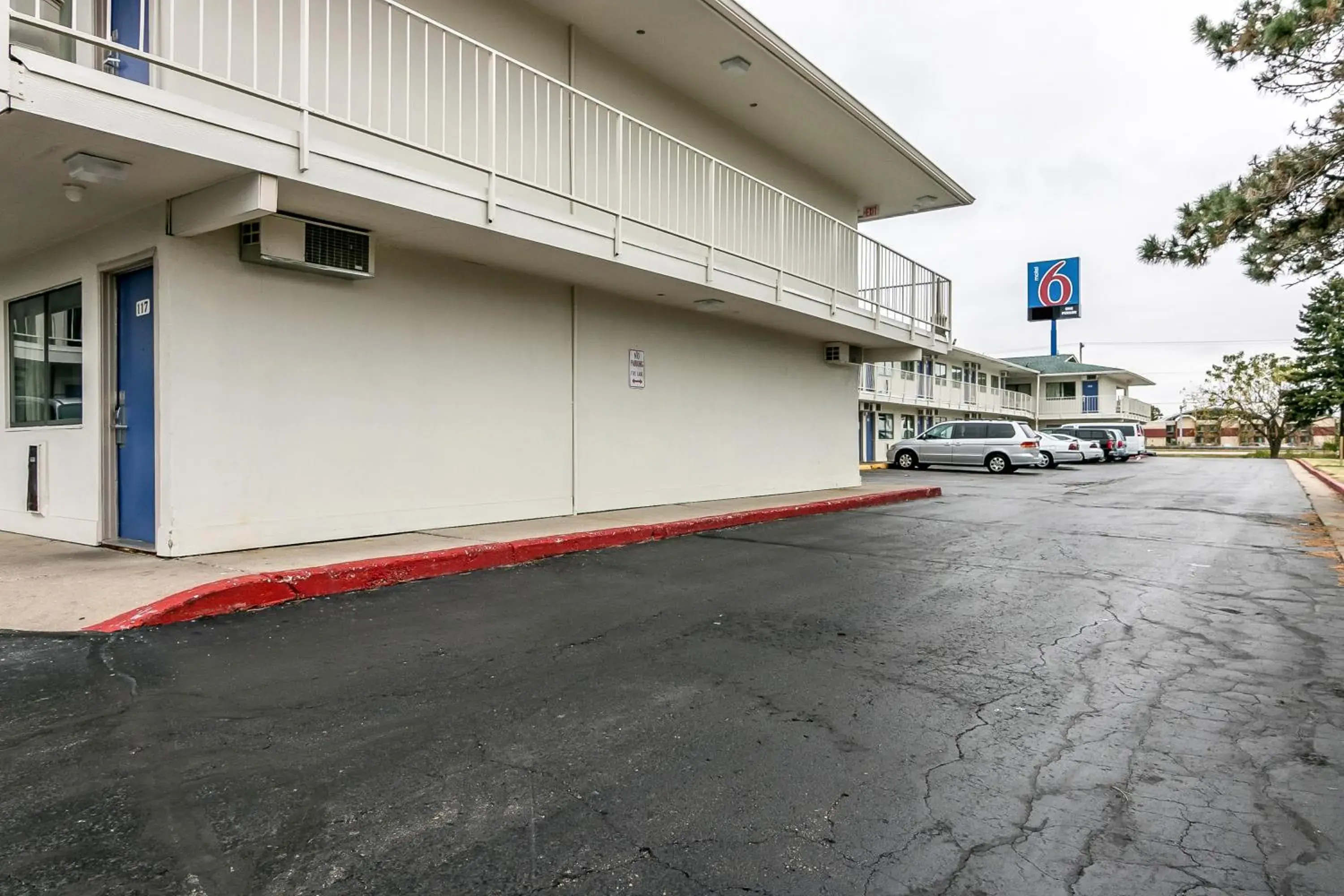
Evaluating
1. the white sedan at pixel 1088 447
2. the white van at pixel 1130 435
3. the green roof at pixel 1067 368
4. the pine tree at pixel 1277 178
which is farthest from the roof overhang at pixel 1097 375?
the pine tree at pixel 1277 178

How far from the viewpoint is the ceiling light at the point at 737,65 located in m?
10.6

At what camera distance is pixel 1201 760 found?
320 centimetres

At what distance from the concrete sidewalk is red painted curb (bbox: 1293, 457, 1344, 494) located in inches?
741

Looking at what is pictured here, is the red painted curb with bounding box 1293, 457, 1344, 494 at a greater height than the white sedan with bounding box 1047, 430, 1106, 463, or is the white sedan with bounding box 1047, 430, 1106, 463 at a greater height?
the white sedan with bounding box 1047, 430, 1106, 463

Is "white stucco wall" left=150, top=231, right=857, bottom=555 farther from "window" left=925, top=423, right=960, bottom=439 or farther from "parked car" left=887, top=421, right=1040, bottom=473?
"window" left=925, top=423, right=960, bottom=439

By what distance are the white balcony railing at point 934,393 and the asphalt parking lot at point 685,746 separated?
22.9 metres

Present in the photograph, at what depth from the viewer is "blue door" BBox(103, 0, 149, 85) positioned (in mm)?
6246

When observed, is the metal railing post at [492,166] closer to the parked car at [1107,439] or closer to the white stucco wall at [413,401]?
the white stucco wall at [413,401]

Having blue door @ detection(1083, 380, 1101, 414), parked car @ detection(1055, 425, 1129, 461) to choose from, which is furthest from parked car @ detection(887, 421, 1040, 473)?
blue door @ detection(1083, 380, 1101, 414)

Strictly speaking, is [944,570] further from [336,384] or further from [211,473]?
[211,473]

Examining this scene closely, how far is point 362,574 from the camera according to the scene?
6.16m

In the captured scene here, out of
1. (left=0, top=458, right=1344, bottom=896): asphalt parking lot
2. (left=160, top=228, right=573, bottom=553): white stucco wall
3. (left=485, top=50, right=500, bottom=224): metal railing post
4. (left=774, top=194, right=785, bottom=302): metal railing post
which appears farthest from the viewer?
(left=774, top=194, right=785, bottom=302): metal railing post

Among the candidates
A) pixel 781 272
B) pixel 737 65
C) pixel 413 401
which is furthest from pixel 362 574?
pixel 737 65

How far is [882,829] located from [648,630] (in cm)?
266
